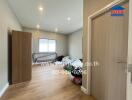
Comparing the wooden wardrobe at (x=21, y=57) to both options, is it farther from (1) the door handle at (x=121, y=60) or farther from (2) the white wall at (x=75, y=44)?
(2) the white wall at (x=75, y=44)

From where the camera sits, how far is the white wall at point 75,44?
6486mm

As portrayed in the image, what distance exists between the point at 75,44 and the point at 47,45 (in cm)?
212

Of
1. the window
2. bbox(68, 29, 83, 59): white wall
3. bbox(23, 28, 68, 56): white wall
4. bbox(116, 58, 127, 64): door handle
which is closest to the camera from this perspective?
bbox(116, 58, 127, 64): door handle

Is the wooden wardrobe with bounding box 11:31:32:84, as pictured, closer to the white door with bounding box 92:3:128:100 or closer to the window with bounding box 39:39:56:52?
the white door with bounding box 92:3:128:100

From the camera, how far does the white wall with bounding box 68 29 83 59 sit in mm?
6486

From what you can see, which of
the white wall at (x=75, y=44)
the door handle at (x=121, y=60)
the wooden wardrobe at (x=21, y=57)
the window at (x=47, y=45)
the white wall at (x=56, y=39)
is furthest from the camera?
the window at (x=47, y=45)

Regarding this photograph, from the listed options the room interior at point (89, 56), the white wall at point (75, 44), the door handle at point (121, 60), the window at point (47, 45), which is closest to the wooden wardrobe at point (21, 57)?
the room interior at point (89, 56)

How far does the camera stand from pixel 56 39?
24.2 feet

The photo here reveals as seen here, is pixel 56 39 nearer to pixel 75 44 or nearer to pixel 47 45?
pixel 47 45

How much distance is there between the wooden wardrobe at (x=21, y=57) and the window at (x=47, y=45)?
11.7 ft

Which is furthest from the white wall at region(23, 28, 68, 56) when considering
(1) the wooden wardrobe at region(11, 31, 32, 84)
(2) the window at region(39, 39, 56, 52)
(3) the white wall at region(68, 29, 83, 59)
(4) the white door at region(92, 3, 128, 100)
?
(4) the white door at region(92, 3, 128, 100)

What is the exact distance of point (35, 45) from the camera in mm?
6418

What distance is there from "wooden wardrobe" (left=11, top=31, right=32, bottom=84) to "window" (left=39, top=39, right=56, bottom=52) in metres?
3.55

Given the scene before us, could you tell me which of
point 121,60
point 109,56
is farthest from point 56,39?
point 121,60
